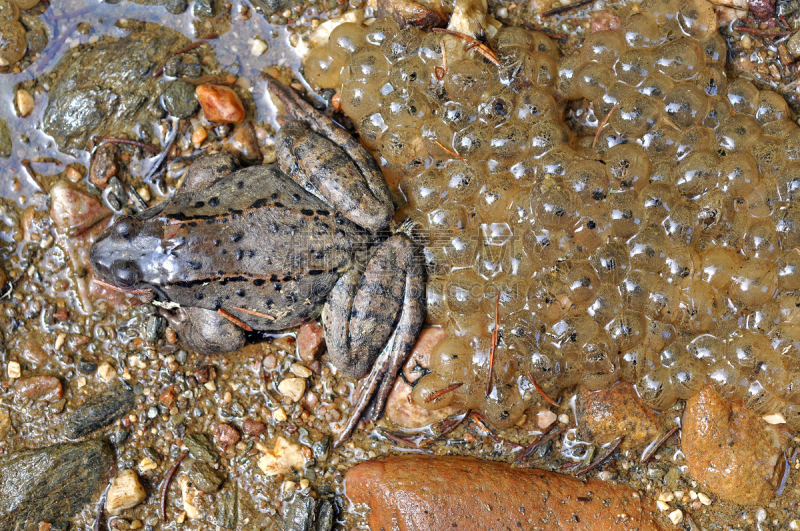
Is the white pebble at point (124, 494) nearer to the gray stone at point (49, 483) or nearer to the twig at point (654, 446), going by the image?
the gray stone at point (49, 483)

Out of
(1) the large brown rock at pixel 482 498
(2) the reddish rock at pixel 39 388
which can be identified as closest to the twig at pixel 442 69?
(1) the large brown rock at pixel 482 498

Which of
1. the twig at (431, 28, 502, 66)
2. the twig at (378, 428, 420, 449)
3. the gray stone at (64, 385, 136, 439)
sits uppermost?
the twig at (431, 28, 502, 66)

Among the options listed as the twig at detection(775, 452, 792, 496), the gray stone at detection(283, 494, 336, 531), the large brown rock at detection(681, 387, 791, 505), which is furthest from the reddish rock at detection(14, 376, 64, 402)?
the twig at detection(775, 452, 792, 496)

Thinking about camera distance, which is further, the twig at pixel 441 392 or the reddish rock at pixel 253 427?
the reddish rock at pixel 253 427

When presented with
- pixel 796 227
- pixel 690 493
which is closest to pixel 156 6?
pixel 796 227

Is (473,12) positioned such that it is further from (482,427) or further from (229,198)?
(482,427)

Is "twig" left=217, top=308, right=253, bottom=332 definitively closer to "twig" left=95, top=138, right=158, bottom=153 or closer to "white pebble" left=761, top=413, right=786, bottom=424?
"twig" left=95, top=138, right=158, bottom=153
